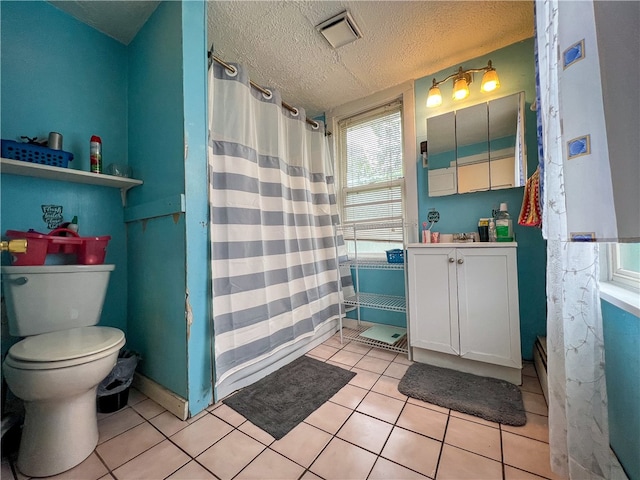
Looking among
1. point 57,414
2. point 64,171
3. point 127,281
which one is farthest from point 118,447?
point 64,171

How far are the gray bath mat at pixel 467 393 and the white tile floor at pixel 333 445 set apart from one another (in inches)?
1.6

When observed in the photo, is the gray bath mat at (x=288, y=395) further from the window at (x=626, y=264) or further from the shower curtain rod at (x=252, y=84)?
the shower curtain rod at (x=252, y=84)

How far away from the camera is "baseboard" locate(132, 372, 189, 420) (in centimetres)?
122

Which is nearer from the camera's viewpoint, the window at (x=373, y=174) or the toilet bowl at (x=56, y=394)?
the toilet bowl at (x=56, y=394)

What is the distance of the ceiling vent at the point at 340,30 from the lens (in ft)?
4.95

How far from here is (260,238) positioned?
1.59 metres

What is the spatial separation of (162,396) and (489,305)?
6.31ft

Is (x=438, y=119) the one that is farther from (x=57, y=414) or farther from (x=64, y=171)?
(x=57, y=414)

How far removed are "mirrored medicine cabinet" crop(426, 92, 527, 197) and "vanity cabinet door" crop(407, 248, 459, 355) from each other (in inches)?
24.7

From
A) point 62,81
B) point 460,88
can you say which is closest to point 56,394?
point 62,81

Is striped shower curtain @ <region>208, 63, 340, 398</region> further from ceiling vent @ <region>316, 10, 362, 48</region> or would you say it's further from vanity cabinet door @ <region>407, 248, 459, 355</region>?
vanity cabinet door @ <region>407, 248, 459, 355</region>

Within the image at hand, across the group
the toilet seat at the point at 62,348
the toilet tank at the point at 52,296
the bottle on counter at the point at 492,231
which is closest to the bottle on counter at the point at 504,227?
the bottle on counter at the point at 492,231

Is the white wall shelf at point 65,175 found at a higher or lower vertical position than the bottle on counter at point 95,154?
lower

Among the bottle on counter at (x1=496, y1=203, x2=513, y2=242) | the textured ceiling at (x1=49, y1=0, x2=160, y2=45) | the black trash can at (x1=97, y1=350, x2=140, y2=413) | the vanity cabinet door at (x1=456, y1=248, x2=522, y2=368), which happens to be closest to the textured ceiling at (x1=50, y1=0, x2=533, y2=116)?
the textured ceiling at (x1=49, y1=0, x2=160, y2=45)
